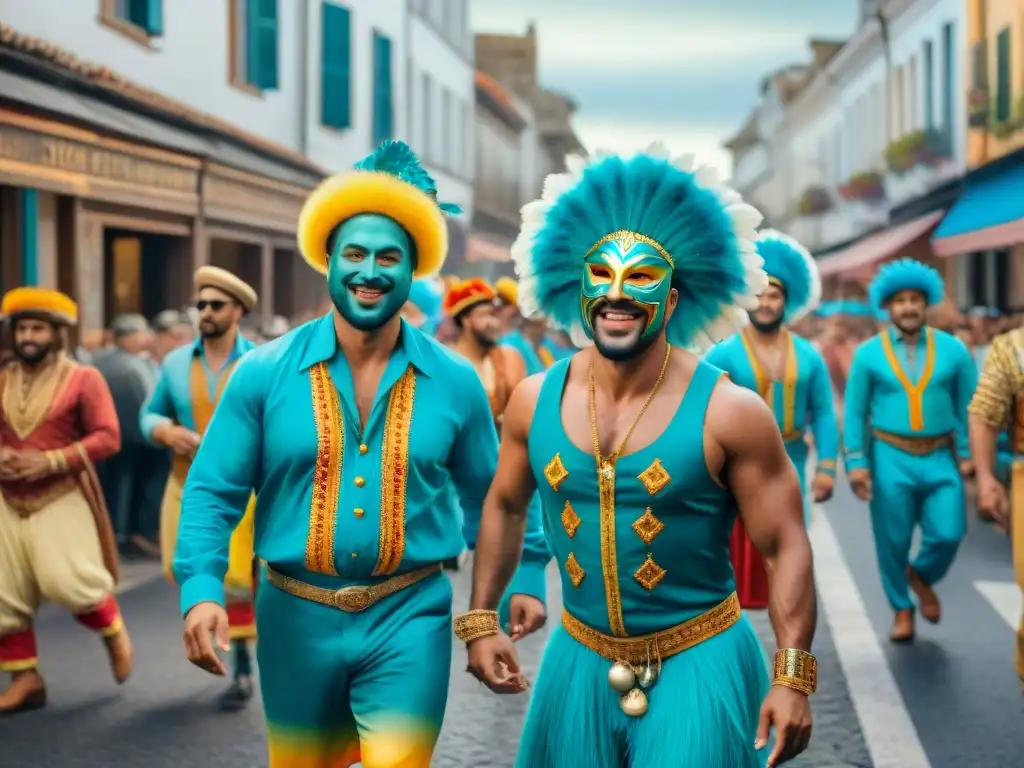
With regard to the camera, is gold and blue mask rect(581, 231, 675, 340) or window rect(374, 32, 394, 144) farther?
window rect(374, 32, 394, 144)

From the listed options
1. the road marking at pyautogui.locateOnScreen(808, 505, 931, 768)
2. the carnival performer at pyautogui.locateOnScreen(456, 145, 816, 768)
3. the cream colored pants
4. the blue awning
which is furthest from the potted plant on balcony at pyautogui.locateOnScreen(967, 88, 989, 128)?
the carnival performer at pyautogui.locateOnScreen(456, 145, 816, 768)

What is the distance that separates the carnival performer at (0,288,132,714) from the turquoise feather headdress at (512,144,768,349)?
13.2 ft

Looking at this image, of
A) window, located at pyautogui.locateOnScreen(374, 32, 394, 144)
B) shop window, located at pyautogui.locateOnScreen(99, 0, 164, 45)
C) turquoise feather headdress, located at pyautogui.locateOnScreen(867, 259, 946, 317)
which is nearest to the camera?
turquoise feather headdress, located at pyautogui.locateOnScreen(867, 259, 946, 317)

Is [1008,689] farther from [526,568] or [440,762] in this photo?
[526,568]

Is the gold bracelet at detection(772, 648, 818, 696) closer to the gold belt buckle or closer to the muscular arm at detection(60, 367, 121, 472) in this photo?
the gold belt buckle

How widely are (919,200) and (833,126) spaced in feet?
66.9

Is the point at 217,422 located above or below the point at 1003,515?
above

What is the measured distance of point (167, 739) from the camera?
698 centimetres

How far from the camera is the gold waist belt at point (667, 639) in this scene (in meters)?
4.05

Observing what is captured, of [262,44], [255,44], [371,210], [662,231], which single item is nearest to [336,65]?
[262,44]

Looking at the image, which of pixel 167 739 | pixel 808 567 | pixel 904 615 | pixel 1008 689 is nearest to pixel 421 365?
pixel 808 567

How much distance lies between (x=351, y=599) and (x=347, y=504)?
0.25 m

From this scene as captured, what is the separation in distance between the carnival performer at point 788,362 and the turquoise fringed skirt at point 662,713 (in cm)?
435

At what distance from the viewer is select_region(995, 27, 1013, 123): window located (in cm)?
2570
